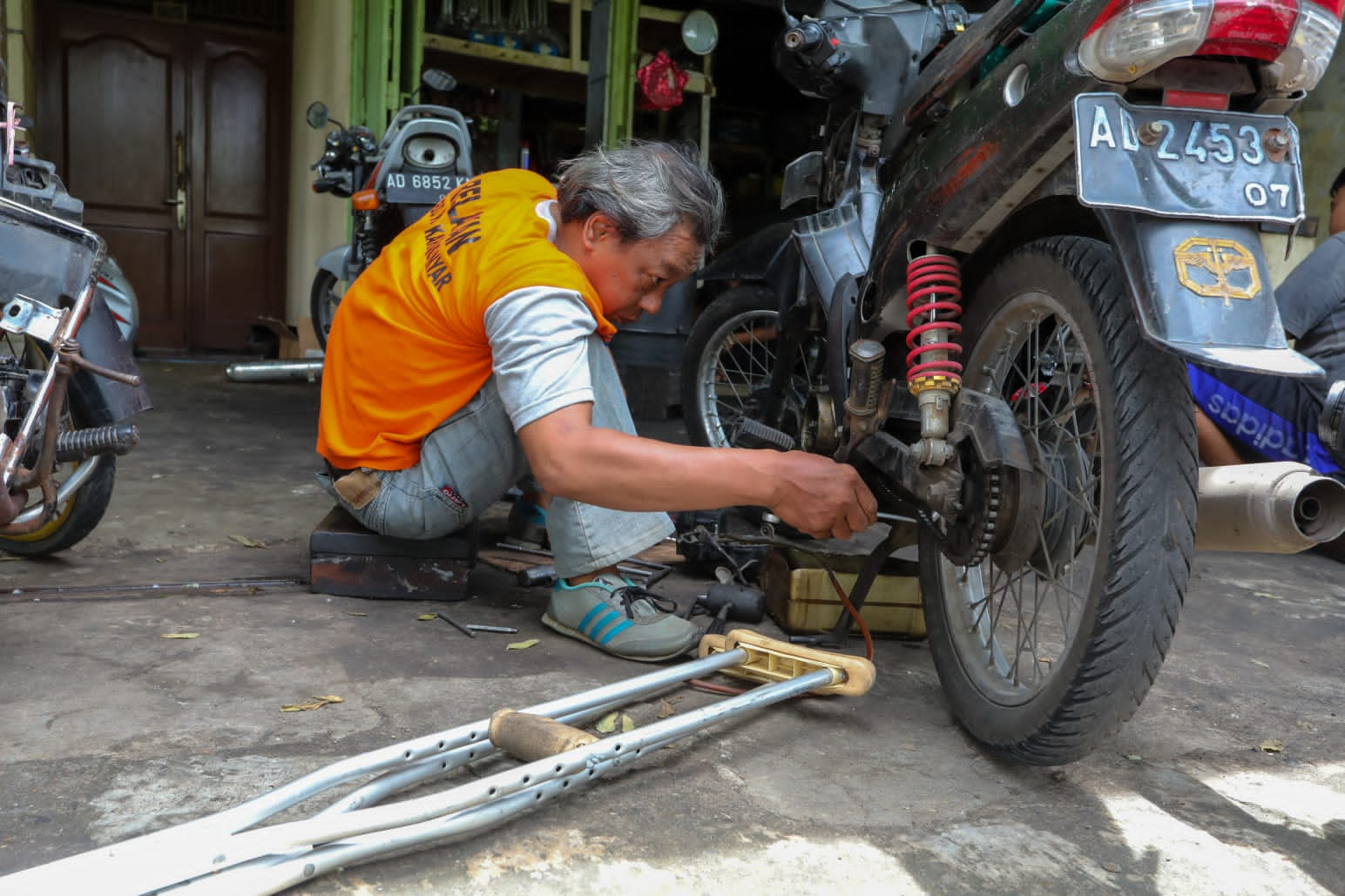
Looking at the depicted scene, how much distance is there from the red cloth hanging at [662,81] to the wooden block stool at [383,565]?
14.9 feet

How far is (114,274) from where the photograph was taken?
11.4 feet

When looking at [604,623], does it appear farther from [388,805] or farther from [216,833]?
[216,833]

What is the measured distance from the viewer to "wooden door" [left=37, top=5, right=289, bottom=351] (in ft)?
23.9

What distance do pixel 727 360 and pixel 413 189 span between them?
156cm

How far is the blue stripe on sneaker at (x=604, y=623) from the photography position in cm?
203

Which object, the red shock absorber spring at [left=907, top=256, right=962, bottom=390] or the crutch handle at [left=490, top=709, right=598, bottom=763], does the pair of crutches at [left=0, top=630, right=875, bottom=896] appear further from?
the red shock absorber spring at [left=907, top=256, right=962, bottom=390]

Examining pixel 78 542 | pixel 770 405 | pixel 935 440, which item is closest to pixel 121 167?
pixel 78 542

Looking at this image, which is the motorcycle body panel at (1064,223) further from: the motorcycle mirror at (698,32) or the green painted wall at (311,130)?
the green painted wall at (311,130)

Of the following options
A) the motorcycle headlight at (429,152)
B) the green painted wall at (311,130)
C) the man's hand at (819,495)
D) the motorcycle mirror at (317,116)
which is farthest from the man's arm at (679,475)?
the green painted wall at (311,130)

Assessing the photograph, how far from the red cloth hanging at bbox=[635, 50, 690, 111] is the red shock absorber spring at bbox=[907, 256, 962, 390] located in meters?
4.87

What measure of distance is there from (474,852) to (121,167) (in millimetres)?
7527

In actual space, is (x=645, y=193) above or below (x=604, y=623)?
above

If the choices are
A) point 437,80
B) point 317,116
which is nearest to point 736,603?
point 437,80

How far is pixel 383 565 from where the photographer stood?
2.27 meters
